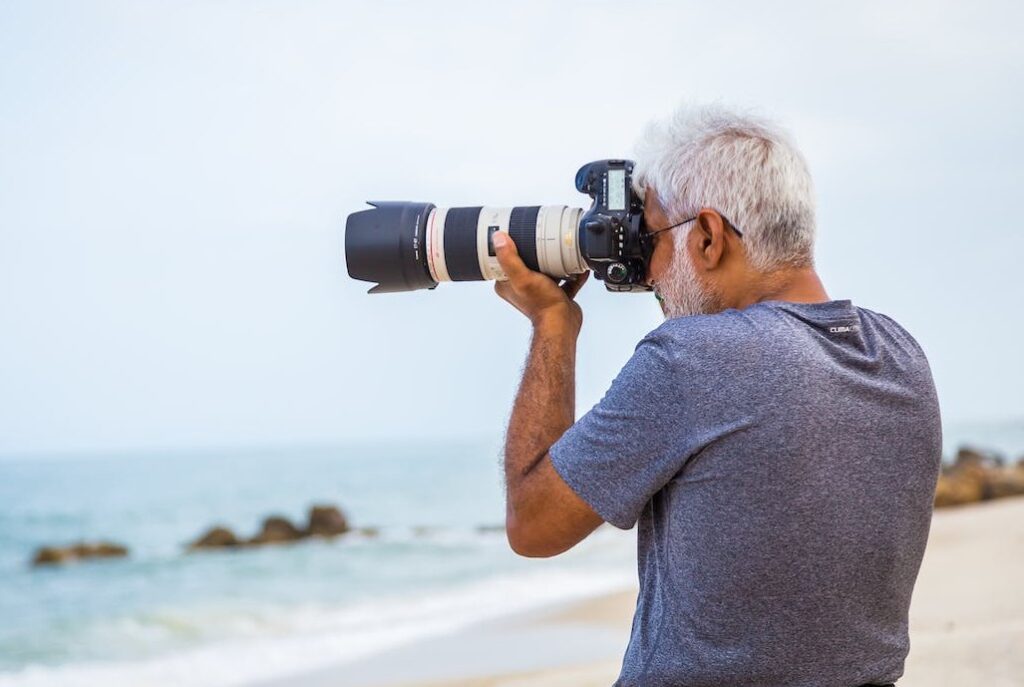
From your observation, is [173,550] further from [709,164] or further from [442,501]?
[709,164]

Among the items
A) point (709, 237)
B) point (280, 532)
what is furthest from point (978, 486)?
point (709, 237)

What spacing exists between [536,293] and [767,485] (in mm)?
584

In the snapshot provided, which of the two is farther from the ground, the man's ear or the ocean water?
the man's ear

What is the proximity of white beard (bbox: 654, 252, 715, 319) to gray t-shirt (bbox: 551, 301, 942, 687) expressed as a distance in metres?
0.12

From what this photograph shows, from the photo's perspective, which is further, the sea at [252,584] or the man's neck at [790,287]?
the sea at [252,584]

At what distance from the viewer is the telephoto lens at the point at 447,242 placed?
1.91m

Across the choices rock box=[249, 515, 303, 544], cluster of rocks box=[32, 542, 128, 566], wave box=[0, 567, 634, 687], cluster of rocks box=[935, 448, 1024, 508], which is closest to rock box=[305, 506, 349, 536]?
rock box=[249, 515, 303, 544]

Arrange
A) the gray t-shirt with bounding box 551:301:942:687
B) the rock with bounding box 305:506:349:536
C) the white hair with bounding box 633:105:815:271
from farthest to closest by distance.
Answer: the rock with bounding box 305:506:349:536 → the white hair with bounding box 633:105:815:271 → the gray t-shirt with bounding box 551:301:942:687

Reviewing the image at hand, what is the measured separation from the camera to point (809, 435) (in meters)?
1.42

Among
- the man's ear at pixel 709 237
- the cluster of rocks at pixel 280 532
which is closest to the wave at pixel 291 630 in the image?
the man's ear at pixel 709 237

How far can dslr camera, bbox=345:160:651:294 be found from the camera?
1.78 m

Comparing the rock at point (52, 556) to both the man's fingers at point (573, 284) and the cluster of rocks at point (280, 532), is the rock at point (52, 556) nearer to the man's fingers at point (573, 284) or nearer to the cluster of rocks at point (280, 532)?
the cluster of rocks at point (280, 532)

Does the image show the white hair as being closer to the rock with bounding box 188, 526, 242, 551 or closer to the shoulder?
the shoulder

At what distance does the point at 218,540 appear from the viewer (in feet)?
58.9
